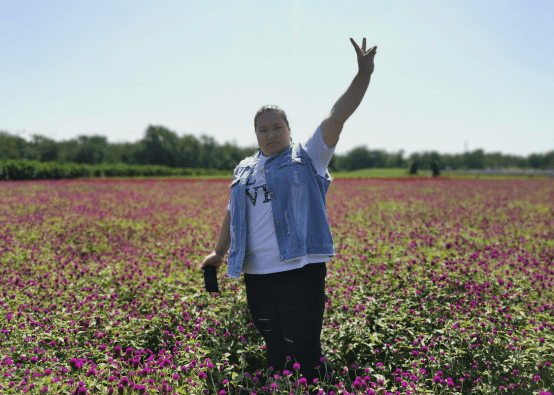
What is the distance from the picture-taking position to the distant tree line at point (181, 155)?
60.5 metres

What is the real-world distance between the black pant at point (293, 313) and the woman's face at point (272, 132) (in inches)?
29.4

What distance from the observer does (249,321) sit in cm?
338

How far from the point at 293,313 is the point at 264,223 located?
1.86 ft

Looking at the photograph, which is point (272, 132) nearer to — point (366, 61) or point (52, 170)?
point (366, 61)

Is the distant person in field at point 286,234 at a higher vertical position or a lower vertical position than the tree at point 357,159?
lower

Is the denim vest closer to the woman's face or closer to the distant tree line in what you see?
the woman's face

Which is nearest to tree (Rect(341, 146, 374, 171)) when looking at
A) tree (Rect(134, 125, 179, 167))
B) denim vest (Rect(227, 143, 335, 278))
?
tree (Rect(134, 125, 179, 167))

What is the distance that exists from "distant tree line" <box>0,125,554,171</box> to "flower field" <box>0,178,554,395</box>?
48852 millimetres

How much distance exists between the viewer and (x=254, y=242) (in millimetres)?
2238

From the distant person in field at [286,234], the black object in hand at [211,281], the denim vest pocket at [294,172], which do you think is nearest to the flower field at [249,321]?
the distant person in field at [286,234]

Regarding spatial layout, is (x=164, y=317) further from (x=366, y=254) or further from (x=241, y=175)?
(x=366, y=254)

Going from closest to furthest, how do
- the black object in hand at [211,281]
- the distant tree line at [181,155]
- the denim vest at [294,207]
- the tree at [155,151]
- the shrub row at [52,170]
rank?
the denim vest at [294,207]
the black object in hand at [211,281]
the shrub row at [52,170]
the distant tree line at [181,155]
the tree at [155,151]

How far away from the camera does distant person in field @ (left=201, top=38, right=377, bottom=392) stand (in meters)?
2.07

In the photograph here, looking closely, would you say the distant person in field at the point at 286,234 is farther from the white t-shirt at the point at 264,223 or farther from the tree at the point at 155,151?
the tree at the point at 155,151
